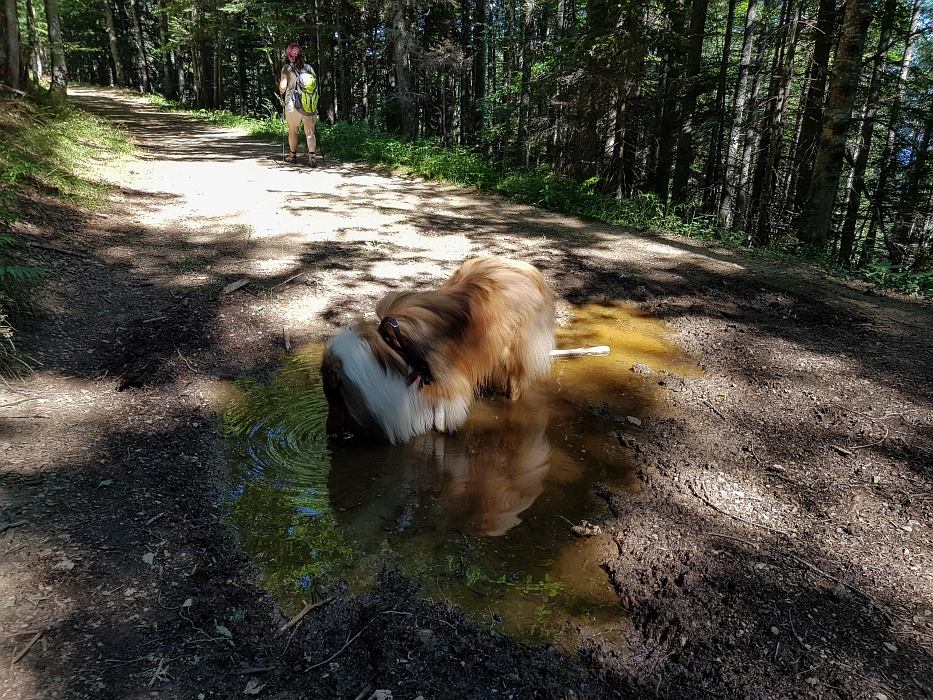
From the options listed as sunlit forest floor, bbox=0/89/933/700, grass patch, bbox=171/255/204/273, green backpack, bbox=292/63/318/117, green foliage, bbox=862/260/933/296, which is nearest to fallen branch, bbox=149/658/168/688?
sunlit forest floor, bbox=0/89/933/700

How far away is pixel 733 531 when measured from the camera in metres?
2.82

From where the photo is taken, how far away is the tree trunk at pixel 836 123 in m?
7.59

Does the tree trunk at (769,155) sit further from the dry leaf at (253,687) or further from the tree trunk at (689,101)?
the dry leaf at (253,687)

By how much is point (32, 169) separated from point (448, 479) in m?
7.50

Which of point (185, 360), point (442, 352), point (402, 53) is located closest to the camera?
point (442, 352)

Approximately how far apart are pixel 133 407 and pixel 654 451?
3.48 meters

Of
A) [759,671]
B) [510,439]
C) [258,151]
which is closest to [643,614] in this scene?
[759,671]

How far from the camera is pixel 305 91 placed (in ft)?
39.0

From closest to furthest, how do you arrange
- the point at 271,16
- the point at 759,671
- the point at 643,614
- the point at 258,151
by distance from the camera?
the point at 759,671
the point at 643,614
the point at 258,151
the point at 271,16

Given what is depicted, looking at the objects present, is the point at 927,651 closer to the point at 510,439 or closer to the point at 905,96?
the point at 510,439

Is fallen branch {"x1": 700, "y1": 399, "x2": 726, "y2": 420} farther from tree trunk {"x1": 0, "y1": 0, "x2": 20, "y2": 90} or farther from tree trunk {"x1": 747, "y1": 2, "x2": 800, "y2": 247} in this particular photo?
tree trunk {"x1": 0, "y1": 0, "x2": 20, "y2": 90}

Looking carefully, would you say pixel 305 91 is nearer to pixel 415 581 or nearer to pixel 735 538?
pixel 415 581

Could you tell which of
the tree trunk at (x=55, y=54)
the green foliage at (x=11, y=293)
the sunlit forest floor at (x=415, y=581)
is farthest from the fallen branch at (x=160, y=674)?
the tree trunk at (x=55, y=54)

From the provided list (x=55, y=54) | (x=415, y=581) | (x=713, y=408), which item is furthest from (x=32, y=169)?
(x=55, y=54)
